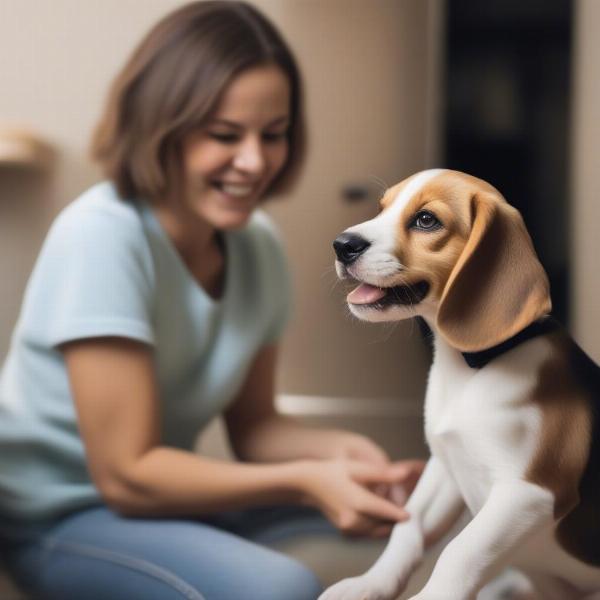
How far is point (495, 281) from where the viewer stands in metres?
0.28

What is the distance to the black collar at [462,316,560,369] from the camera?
293 millimetres

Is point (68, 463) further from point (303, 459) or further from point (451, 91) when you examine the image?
point (451, 91)

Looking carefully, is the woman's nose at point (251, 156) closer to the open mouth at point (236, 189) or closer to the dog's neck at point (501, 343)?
the open mouth at point (236, 189)

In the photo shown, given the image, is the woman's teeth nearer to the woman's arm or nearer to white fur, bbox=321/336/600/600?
the woman's arm

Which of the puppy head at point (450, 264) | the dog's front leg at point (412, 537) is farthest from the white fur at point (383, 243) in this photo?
the dog's front leg at point (412, 537)

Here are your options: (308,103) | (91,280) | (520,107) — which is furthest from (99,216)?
(520,107)

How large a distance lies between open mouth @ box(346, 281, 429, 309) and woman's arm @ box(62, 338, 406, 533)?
27 cm

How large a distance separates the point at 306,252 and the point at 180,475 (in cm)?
17

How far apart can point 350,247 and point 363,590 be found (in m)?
0.15

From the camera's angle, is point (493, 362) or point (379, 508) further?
point (379, 508)

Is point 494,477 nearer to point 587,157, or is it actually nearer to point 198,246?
point 587,157

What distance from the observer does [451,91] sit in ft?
1.29

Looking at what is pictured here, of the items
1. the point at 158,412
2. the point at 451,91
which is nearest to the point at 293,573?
the point at 158,412

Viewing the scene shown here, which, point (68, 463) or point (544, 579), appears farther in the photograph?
point (68, 463)
